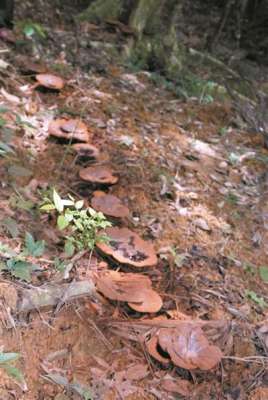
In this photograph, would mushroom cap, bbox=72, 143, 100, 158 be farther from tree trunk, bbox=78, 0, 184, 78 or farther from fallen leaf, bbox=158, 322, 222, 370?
tree trunk, bbox=78, 0, 184, 78

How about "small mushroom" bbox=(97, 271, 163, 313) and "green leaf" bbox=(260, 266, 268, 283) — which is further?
"green leaf" bbox=(260, 266, 268, 283)

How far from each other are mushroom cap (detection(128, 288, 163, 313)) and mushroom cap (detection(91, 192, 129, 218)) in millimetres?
764

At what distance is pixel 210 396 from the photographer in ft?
10.1

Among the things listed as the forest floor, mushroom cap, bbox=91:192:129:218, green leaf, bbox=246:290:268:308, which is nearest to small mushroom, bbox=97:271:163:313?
the forest floor

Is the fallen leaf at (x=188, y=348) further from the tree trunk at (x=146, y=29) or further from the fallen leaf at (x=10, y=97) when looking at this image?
the tree trunk at (x=146, y=29)

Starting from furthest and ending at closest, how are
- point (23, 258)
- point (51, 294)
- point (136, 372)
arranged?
point (23, 258) → point (51, 294) → point (136, 372)

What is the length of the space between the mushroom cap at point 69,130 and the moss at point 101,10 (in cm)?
279

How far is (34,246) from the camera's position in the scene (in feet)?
10.9

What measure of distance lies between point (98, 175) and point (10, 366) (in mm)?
1915

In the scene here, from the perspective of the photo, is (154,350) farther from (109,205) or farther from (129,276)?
(109,205)

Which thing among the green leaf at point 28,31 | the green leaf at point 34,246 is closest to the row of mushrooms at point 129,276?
the green leaf at point 34,246

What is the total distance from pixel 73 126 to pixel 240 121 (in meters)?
2.65

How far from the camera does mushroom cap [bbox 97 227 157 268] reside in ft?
11.6

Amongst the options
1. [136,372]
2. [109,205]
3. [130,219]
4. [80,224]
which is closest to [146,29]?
[130,219]
